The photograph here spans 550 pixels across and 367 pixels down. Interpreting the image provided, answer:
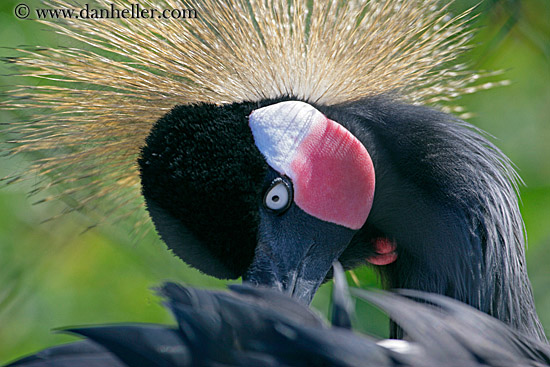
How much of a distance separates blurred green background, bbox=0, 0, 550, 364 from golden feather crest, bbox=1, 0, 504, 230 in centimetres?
29

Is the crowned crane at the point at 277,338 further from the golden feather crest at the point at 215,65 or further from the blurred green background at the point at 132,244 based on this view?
the blurred green background at the point at 132,244

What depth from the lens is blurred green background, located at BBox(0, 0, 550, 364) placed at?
1638 millimetres

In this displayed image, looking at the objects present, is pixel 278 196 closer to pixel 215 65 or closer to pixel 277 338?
pixel 215 65

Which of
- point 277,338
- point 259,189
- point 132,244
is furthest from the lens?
point 132,244

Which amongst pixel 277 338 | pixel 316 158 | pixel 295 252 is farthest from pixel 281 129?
pixel 277 338

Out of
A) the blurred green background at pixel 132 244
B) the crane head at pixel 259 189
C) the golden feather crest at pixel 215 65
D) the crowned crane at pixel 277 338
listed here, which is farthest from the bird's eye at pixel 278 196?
the blurred green background at pixel 132 244

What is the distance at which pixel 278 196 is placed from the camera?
3.85ft

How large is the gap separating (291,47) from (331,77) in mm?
88

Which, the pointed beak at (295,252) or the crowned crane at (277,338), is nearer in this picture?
the crowned crane at (277,338)

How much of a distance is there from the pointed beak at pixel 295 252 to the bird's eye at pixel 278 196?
0.02 metres

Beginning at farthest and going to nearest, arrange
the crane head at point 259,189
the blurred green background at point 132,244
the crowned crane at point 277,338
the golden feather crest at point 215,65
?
the blurred green background at point 132,244
the golden feather crest at point 215,65
the crane head at point 259,189
the crowned crane at point 277,338

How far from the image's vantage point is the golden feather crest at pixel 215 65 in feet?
4.09

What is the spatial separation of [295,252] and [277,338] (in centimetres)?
40

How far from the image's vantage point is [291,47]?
1.27 metres
